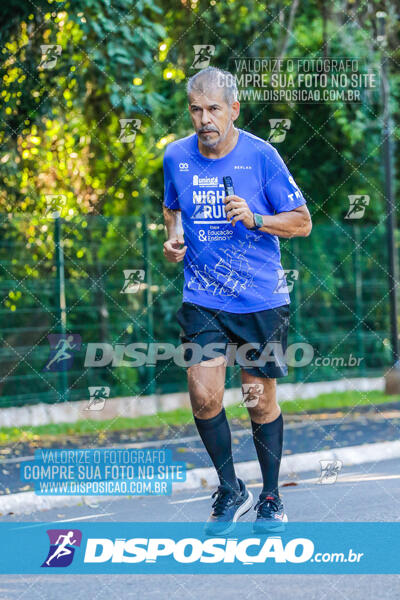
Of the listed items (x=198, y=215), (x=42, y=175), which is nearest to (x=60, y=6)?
(x=42, y=175)

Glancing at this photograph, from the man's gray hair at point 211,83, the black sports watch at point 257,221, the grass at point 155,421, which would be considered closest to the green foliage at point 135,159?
the grass at point 155,421

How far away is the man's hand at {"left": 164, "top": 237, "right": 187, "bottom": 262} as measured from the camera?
5.59 m

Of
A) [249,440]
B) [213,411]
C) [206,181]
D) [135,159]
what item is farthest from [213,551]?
[135,159]

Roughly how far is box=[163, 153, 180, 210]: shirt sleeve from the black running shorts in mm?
535

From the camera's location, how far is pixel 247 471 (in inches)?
357

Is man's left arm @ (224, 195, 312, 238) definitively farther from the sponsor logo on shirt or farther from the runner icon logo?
the runner icon logo

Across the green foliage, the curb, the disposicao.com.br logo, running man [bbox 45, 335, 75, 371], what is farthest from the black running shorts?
running man [bbox 45, 335, 75, 371]

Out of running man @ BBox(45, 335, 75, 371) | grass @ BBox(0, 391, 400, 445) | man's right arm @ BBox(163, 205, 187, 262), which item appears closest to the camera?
man's right arm @ BBox(163, 205, 187, 262)

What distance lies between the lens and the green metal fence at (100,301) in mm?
12852

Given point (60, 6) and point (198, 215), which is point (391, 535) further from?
point (60, 6)

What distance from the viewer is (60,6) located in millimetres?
11992

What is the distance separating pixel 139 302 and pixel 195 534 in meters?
8.44

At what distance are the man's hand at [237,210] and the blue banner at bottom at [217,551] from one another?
155 cm
